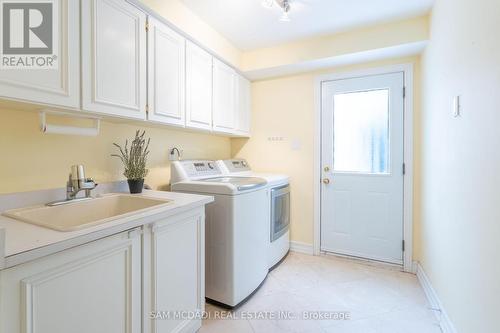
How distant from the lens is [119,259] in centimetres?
104

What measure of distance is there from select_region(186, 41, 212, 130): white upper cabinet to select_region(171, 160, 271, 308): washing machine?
1.64 feet

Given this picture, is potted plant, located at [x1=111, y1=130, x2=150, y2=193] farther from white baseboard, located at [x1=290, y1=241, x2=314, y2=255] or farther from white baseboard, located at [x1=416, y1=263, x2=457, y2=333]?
white baseboard, located at [x1=416, y1=263, x2=457, y2=333]

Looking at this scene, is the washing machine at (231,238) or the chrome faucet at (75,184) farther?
the washing machine at (231,238)

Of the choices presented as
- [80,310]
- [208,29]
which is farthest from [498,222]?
[208,29]

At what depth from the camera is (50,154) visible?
1401mm

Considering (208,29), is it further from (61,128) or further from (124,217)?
(124,217)

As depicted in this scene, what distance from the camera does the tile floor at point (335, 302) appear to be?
160 centimetres

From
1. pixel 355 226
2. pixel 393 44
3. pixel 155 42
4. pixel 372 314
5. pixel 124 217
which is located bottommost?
pixel 372 314

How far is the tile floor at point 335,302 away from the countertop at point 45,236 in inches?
38.7

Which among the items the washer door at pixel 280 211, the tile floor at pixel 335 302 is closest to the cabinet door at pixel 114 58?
the washer door at pixel 280 211

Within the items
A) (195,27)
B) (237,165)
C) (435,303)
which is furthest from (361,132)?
(195,27)

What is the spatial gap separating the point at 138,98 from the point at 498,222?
6.42 feet

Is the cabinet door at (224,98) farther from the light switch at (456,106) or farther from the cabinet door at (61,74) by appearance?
the light switch at (456,106)

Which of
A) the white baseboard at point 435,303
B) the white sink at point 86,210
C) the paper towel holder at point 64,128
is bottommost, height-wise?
the white baseboard at point 435,303
